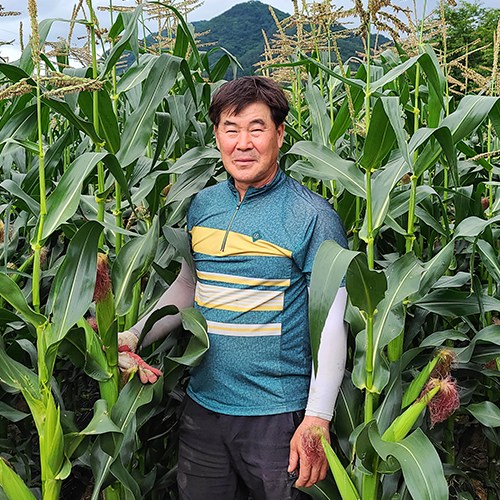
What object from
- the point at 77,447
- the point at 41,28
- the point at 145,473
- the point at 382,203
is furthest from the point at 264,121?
the point at 145,473

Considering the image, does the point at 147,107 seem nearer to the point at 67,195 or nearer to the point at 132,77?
the point at 132,77

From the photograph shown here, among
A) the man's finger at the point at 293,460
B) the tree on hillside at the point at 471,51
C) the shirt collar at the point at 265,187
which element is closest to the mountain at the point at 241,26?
the tree on hillside at the point at 471,51

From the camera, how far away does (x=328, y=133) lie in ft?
8.79

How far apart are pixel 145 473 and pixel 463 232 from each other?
159cm

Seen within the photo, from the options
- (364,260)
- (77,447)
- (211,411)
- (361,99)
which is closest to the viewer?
(364,260)

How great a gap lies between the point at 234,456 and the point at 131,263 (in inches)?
28.8

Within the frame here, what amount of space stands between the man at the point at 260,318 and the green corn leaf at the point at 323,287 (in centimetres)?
44

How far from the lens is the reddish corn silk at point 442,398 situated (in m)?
1.87

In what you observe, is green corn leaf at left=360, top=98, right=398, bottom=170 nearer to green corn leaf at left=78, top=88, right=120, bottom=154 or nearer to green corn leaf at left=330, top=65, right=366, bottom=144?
green corn leaf at left=330, top=65, right=366, bottom=144

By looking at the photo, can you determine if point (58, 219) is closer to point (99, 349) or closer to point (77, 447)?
point (99, 349)

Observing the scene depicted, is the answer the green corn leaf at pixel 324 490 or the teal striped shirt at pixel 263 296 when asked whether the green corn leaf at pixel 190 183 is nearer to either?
the teal striped shirt at pixel 263 296

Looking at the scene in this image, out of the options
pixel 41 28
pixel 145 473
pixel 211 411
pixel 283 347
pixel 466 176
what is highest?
pixel 41 28

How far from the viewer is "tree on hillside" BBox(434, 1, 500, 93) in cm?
277

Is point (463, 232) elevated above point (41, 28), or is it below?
below
